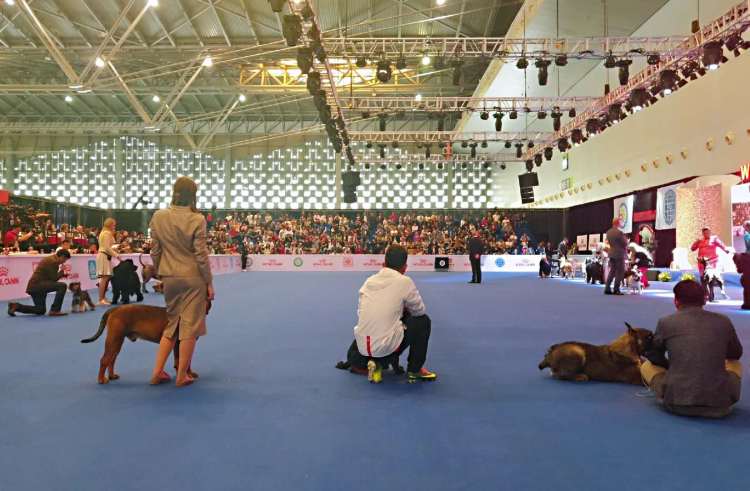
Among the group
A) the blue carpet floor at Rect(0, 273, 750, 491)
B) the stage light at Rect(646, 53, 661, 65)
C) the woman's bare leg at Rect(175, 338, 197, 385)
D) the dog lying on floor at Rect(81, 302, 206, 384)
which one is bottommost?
the blue carpet floor at Rect(0, 273, 750, 491)

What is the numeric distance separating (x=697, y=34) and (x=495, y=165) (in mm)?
24425

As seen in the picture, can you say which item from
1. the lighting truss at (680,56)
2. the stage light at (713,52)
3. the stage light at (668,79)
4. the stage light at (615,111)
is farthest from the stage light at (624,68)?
the stage light at (615,111)

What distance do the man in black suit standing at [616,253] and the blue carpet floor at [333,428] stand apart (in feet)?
23.6

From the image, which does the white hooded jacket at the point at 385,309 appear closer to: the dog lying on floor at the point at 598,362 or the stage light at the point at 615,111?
the dog lying on floor at the point at 598,362

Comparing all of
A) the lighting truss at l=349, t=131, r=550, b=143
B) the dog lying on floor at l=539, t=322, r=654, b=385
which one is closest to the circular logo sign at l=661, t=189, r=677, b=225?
the lighting truss at l=349, t=131, r=550, b=143

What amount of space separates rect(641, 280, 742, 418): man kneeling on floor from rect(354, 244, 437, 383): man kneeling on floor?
1732 millimetres

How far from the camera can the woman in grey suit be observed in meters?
4.04

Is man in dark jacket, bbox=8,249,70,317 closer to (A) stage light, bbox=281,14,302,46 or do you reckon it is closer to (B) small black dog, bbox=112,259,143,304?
(B) small black dog, bbox=112,259,143,304

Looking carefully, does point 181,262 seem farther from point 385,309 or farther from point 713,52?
point 713,52

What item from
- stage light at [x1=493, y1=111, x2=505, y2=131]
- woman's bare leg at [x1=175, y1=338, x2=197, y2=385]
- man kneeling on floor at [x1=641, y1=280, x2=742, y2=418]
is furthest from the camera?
stage light at [x1=493, y1=111, x2=505, y2=131]

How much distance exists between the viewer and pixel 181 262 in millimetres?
4082

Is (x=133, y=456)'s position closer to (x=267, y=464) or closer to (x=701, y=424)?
(x=267, y=464)

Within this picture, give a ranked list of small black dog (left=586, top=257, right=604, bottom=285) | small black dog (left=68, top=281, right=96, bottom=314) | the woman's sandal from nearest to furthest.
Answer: the woman's sandal < small black dog (left=68, top=281, right=96, bottom=314) < small black dog (left=586, top=257, right=604, bottom=285)

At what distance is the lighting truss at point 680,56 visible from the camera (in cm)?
1202
